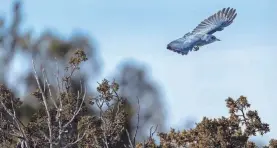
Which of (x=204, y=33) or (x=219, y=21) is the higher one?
(x=219, y=21)

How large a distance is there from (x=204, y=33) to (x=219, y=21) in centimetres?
51

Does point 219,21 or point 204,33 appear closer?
point 204,33

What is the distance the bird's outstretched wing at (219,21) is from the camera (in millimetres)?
12578

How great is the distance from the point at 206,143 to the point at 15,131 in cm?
332

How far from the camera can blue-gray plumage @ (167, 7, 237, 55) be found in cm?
1161

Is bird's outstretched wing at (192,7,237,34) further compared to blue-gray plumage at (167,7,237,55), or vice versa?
bird's outstretched wing at (192,7,237,34)

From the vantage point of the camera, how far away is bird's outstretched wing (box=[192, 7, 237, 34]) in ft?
41.3

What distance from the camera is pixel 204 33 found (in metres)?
12.3

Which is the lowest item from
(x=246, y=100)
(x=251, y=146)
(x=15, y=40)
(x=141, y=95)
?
(x=251, y=146)

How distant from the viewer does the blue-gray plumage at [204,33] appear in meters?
11.6

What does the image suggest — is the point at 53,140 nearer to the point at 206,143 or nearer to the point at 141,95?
the point at 206,143

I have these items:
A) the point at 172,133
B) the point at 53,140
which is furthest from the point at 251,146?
the point at 53,140

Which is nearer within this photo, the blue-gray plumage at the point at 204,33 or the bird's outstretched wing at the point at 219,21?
the blue-gray plumage at the point at 204,33

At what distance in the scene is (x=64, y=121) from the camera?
13352mm
